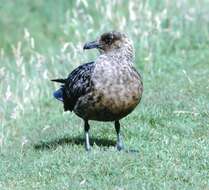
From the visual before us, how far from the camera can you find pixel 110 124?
31.6ft

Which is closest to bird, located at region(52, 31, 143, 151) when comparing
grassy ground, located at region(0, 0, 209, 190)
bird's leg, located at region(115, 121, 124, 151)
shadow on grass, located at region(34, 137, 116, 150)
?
bird's leg, located at region(115, 121, 124, 151)

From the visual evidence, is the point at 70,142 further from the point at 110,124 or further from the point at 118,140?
the point at 110,124

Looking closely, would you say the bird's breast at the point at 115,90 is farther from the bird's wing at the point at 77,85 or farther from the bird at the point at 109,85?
the bird's wing at the point at 77,85

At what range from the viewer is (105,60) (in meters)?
8.32

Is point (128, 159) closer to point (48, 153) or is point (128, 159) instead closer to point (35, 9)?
point (48, 153)

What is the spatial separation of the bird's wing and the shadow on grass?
39cm

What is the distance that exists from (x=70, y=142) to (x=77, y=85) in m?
0.77

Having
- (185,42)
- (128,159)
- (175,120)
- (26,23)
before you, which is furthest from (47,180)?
(26,23)

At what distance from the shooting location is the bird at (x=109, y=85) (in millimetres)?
8055

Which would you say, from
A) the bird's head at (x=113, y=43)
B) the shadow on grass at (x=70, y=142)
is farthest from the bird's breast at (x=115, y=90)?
the shadow on grass at (x=70, y=142)

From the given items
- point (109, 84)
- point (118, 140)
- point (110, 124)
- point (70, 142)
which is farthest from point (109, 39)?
point (110, 124)

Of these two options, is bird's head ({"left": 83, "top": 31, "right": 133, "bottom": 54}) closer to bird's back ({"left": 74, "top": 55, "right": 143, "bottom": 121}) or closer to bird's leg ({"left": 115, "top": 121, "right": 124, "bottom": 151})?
bird's back ({"left": 74, "top": 55, "right": 143, "bottom": 121})

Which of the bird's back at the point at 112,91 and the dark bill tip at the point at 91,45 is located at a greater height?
the dark bill tip at the point at 91,45

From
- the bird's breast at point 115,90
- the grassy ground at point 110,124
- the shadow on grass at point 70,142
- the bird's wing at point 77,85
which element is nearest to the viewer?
the grassy ground at point 110,124
